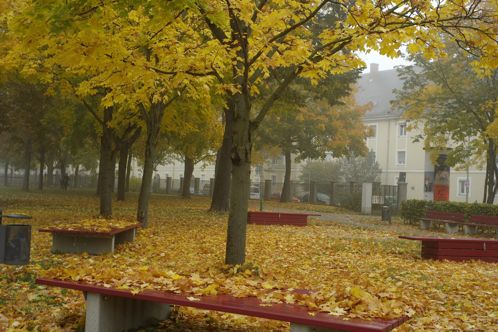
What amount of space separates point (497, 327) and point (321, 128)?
116ft

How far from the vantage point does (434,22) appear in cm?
843

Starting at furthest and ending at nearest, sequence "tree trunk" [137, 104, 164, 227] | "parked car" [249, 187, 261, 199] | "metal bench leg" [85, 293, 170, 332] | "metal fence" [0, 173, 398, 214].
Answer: "parked car" [249, 187, 261, 199] → "metal fence" [0, 173, 398, 214] → "tree trunk" [137, 104, 164, 227] → "metal bench leg" [85, 293, 170, 332]

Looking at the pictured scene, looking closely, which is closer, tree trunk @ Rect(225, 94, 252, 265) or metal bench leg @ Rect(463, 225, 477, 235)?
tree trunk @ Rect(225, 94, 252, 265)

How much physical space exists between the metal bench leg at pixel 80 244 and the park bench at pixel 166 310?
495cm

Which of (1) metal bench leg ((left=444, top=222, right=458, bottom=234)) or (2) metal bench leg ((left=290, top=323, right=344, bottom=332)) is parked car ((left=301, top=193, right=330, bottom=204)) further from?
(2) metal bench leg ((left=290, top=323, right=344, bottom=332))

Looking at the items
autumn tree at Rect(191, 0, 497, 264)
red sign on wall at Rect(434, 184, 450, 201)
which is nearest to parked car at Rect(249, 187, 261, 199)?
red sign on wall at Rect(434, 184, 450, 201)

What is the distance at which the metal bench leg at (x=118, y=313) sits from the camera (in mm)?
5110

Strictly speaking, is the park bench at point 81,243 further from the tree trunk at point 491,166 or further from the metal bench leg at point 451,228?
the tree trunk at point 491,166

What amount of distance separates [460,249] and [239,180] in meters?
6.29

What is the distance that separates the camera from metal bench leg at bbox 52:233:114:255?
35.0 feet

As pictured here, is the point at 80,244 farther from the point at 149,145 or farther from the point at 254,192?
the point at 254,192

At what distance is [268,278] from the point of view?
27.4 ft

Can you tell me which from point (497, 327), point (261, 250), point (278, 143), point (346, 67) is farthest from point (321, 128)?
point (497, 327)

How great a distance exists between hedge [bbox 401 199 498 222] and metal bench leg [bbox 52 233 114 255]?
1617 cm
